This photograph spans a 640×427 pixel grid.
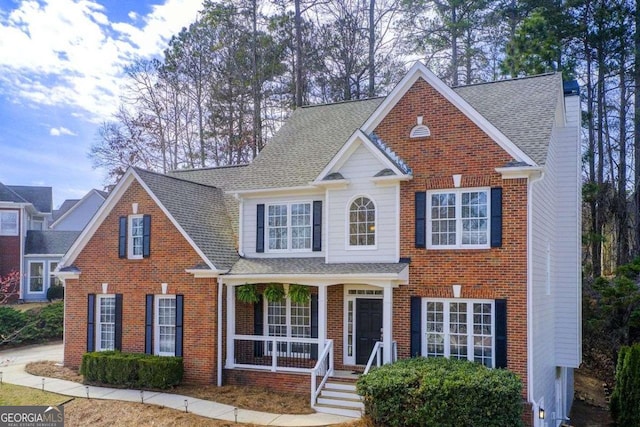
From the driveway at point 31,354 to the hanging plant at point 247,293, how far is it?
7.60 metres

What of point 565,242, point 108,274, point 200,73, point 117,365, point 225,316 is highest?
point 200,73

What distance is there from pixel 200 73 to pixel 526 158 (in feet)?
82.6

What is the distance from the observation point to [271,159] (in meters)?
18.0

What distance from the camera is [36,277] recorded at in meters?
34.9

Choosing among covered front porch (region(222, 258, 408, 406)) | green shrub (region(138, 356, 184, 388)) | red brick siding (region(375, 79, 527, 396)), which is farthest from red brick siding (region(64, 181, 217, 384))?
red brick siding (region(375, 79, 527, 396))

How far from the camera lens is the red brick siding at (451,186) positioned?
12.6m

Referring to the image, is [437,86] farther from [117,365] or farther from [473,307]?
[117,365]

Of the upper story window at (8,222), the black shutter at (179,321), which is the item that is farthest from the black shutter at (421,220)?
the upper story window at (8,222)

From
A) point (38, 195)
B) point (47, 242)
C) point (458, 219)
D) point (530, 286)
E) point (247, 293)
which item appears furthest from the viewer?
point (38, 195)

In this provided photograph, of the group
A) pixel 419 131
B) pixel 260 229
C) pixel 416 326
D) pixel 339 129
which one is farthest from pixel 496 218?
pixel 339 129

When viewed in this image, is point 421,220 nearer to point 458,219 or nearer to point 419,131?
point 458,219

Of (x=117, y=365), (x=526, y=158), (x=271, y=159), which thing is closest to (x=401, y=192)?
(x=526, y=158)

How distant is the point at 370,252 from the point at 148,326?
23.7 feet

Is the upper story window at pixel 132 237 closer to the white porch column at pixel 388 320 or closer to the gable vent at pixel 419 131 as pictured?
the white porch column at pixel 388 320
